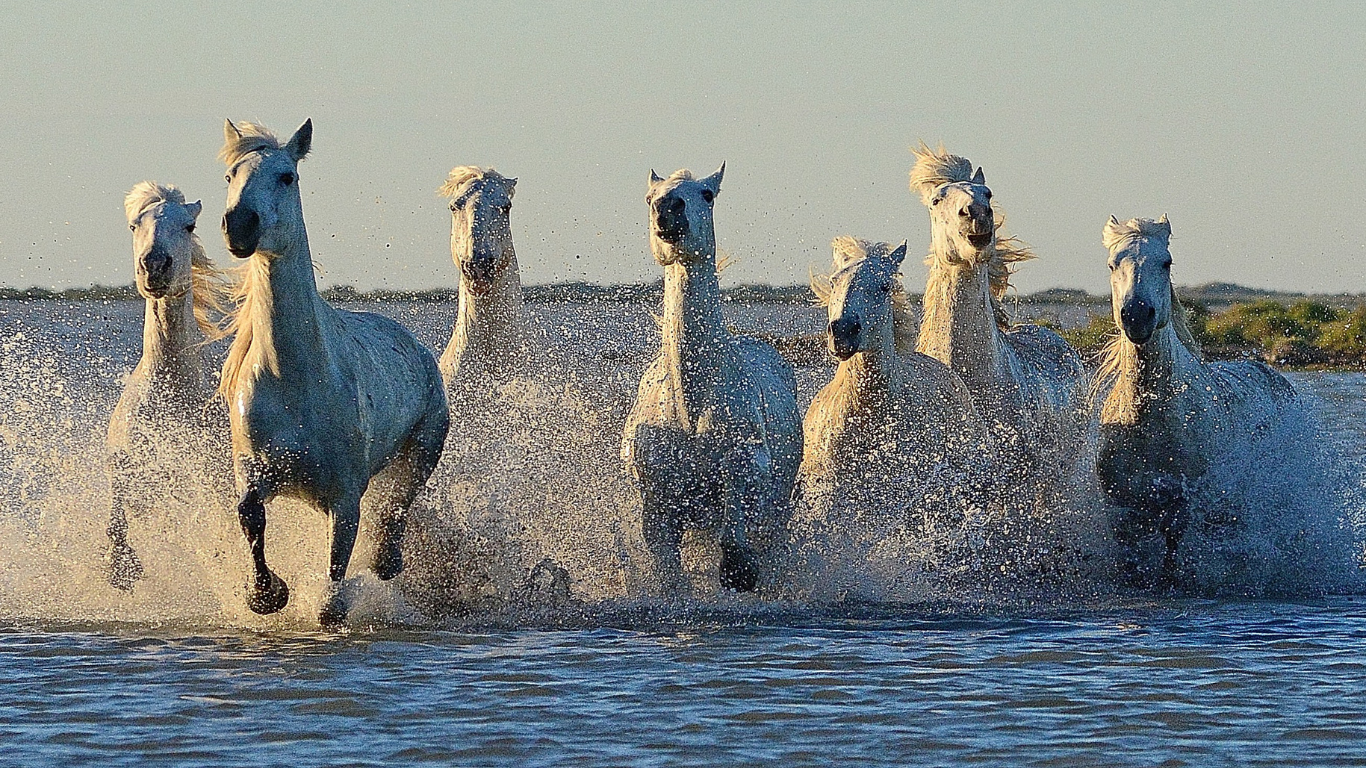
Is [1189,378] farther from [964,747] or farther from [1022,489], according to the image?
[964,747]

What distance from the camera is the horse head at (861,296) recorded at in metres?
9.27

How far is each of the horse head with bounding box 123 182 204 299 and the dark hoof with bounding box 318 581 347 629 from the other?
1.51 metres

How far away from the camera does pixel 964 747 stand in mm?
6684

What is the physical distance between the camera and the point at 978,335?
34.8 feet

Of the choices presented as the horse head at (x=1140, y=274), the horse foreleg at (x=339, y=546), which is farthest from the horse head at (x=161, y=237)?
the horse head at (x=1140, y=274)

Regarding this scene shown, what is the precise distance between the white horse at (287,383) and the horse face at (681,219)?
139cm

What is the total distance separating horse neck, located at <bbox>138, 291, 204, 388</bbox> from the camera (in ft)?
30.3

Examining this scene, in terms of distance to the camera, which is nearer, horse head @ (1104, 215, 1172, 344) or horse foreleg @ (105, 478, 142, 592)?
horse foreleg @ (105, 478, 142, 592)

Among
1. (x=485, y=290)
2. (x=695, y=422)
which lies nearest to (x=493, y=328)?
(x=485, y=290)

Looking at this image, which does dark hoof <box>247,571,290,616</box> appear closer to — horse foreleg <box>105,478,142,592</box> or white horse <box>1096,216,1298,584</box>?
horse foreleg <box>105,478,142,592</box>

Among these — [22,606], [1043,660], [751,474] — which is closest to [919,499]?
[751,474]

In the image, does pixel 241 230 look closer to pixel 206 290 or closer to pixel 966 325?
pixel 206 290

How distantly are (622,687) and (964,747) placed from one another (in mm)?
1435

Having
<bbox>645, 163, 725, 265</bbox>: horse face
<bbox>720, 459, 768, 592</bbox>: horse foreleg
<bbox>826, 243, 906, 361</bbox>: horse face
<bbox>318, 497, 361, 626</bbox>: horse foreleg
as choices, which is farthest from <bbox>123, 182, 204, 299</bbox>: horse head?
<bbox>826, 243, 906, 361</bbox>: horse face
